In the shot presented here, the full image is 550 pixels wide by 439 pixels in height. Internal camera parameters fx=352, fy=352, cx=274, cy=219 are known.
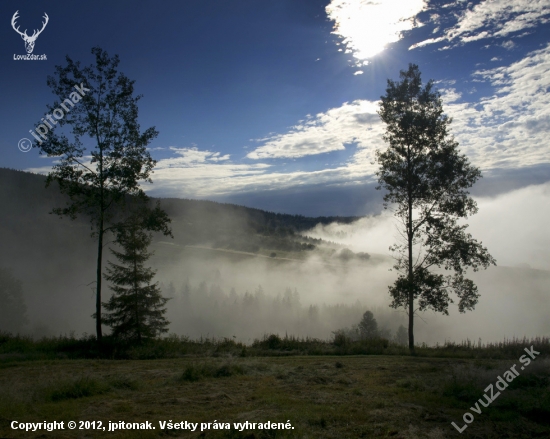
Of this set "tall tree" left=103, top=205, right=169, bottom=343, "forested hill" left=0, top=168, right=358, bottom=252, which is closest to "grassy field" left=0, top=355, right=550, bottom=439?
"tall tree" left=103, top=205, right=169, bottom=343

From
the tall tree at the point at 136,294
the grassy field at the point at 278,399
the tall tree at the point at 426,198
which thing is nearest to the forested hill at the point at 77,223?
the tall tree at the point at 136,294

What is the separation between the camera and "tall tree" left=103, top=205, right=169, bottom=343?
16.5 meters

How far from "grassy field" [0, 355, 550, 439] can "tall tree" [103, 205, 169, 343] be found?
591cm

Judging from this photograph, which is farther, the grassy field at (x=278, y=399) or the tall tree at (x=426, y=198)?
the tall tree at (x=426, y=198)

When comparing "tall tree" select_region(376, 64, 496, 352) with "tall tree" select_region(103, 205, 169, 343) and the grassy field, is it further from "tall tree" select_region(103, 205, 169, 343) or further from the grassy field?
"tall tree" select_region(103, 205, 169, 343)

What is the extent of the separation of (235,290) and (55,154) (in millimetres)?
130095

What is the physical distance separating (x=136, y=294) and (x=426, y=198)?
1529cm

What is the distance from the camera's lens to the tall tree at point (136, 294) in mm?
16469

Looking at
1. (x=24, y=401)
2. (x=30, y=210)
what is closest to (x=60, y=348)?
(x=24, y=401)

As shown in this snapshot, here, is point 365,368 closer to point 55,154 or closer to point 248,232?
point 55,154

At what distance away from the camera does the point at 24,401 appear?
23.6 feet

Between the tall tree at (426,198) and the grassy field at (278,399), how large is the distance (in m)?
6.31

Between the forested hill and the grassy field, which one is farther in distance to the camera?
the forested hill

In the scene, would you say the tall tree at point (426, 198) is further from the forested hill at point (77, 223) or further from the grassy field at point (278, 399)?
the forested hill at point (77, 223)
